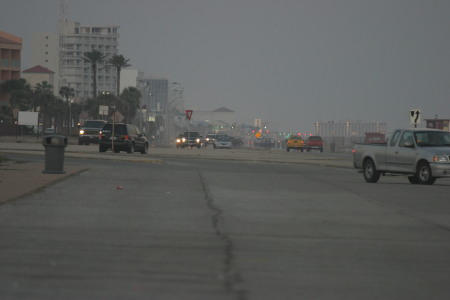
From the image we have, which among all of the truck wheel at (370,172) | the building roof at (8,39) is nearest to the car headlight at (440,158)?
the truck wheel at (370,172)

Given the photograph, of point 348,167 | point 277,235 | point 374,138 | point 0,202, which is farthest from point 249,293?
point 374,138

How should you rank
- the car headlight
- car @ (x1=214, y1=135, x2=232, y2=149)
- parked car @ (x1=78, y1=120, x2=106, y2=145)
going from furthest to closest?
1. car @ (x1=214, y1=135, x2=232, y2=149)
2. parked car @ (x1=78, y1=120, x2=106, y2=145)
3. the car headlight

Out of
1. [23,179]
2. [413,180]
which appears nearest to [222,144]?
[413,180]

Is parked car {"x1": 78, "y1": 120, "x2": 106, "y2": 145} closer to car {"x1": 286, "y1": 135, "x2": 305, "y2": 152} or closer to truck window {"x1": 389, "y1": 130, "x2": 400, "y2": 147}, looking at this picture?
car {"x1": 286, "y1": 135, "x2": 305, "y2": 152}

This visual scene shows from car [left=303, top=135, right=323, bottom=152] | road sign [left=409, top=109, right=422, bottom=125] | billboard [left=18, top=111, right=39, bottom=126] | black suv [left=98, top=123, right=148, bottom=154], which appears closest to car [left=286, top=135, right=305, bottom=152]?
car [left=303, top=135, right=323, bottom=152]

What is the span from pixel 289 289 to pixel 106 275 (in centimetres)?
190

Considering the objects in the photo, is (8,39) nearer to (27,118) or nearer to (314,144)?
(27,118)

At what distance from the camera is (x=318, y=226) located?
46.3 feet

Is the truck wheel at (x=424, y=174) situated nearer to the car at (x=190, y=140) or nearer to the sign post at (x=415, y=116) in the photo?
the sign post at (x=415, y=116)

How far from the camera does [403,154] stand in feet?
89.5

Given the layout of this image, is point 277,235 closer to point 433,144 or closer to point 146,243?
point 146,243

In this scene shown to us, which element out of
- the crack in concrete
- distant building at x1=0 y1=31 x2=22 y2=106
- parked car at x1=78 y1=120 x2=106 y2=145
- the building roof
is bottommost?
the crack in concrete

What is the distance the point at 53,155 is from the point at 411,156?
36.4 ft

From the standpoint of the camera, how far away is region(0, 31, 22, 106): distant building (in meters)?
131
